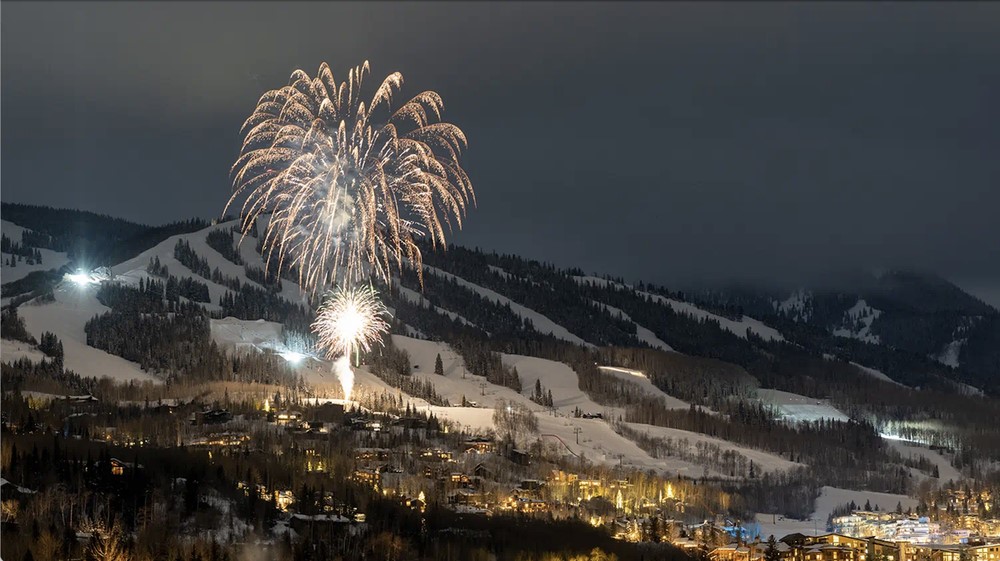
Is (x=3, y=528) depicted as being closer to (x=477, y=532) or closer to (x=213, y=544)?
(x=213, y=544)

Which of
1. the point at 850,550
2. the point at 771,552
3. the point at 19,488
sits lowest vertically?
the point at 771,552

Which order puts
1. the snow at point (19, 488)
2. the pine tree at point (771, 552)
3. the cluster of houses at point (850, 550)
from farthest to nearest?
the cluster of houses at point (850, 550) → the pine tree at point (771, 552) → the snow at point (19, 488)

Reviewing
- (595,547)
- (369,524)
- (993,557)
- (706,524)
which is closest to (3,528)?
(369,524)

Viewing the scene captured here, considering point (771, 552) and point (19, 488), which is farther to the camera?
point (771, 552)

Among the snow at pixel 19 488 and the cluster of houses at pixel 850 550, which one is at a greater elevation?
the snow at pixel 19 488

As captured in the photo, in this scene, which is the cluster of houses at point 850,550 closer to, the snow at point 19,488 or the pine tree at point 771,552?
the pine tree at point 771,552

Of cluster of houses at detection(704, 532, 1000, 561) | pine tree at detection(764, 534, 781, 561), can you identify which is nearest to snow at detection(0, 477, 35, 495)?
cluster of houses at detection(704, 532, 1000, 561)

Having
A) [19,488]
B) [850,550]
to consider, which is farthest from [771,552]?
[19,488]

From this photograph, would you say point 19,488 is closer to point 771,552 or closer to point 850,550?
point 771,552

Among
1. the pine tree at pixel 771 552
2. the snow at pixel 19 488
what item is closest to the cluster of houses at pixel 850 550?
the pine tree at pixel 771 552

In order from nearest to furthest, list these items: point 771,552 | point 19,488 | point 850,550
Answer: point 19,488 → point 771,552 → point 850,550

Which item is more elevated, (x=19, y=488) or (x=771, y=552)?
(x=19, y=488)
